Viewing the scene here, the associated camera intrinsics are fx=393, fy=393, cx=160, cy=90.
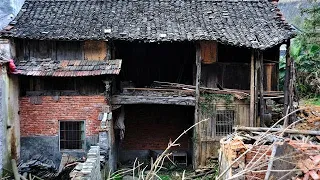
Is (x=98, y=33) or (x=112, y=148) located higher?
(x=98, y=33)

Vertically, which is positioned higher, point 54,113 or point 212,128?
point 54,113

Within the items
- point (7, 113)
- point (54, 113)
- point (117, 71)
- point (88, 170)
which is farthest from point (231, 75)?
point (7, 113)

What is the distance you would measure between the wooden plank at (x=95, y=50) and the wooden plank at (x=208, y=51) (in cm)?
349

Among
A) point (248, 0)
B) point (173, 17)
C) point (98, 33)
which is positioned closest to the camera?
point (98, 33)

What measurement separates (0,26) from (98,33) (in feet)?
11.4

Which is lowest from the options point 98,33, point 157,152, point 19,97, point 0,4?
point 157,152

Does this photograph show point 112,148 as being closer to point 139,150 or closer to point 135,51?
point 139,150

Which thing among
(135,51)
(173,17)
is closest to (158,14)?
(173,17)

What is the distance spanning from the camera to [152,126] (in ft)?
56.1

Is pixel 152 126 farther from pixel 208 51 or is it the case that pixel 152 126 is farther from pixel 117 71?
pixel 208 51

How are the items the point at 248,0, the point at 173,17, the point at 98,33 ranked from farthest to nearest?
the point at 248,0 < the point at 173,17 < the point at 98,33

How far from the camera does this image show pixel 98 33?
13.8 meters

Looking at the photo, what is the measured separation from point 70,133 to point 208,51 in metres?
5.89

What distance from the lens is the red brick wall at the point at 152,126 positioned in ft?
55.4
